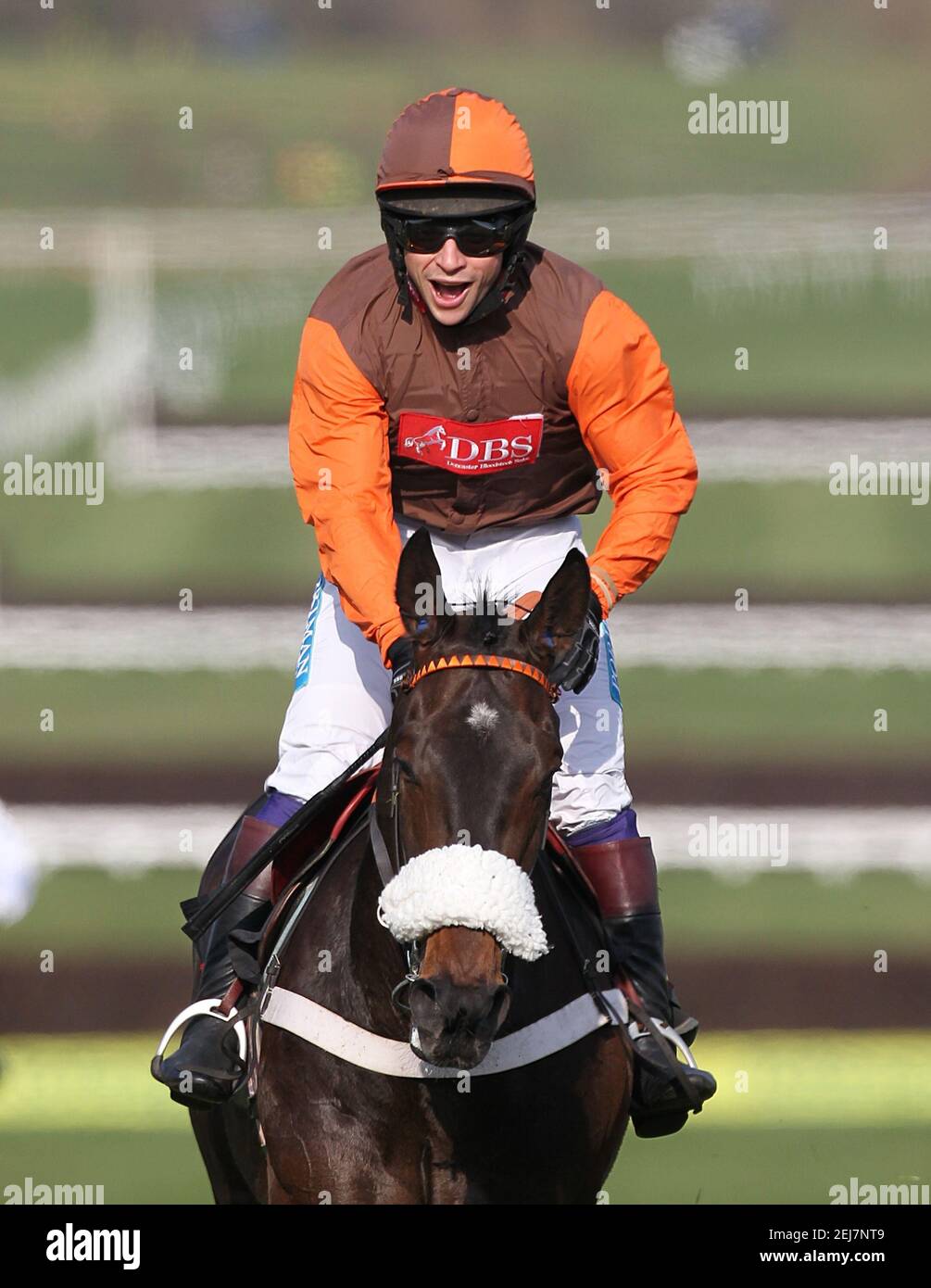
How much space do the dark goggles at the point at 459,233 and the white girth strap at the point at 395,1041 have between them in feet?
5.35

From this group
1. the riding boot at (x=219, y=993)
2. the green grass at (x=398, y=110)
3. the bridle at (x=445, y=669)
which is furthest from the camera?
the green grass at (x=398, y=110)

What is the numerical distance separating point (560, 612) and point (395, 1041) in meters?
0.91

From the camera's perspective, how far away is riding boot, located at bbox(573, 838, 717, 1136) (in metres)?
4.22

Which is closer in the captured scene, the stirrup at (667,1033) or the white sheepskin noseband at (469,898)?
the white sheepskin noseband at (469,898)

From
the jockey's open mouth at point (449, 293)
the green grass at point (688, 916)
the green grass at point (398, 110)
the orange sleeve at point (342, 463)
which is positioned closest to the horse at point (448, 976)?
the orange sleeve at point (342, 463)

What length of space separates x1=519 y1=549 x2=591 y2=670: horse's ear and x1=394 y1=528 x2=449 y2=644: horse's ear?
175 millimetres

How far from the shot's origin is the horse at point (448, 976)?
3219mm

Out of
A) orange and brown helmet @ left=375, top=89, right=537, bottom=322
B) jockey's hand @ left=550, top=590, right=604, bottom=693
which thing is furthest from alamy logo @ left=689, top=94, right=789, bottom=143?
jockey's hand @ left=550, top=590, right=604, bottom=693

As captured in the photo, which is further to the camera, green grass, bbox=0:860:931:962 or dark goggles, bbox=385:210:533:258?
green grass, bbox=0:860:931:962

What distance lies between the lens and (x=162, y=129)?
7953 mm

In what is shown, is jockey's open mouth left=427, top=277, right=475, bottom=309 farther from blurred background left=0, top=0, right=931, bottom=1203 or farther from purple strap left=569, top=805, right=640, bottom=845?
blurred background left=0, top=0, right=931, bottom=1203
